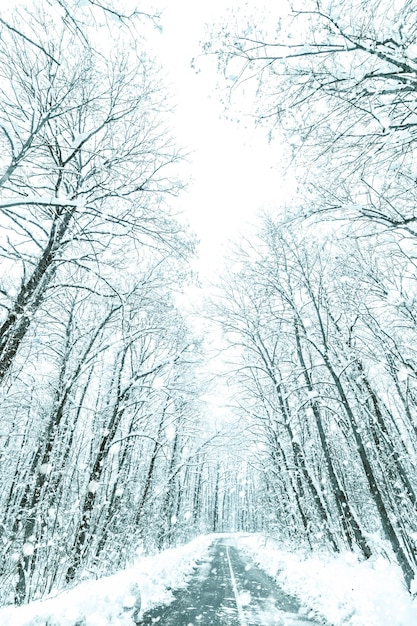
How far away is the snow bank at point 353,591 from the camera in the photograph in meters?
4.81

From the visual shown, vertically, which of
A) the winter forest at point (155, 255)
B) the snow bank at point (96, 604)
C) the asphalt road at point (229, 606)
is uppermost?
the winter forest at point (155, 255)

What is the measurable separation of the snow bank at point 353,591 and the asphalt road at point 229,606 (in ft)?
1.46

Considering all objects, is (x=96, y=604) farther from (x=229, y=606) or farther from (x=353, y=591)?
(x=353, y=591)

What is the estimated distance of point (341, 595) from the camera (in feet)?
20.2

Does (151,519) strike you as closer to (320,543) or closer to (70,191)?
(320,543)

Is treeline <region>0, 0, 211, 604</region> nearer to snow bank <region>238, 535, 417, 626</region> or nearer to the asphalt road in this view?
the asphalt road

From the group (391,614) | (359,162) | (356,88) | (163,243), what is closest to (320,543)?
(391,614)

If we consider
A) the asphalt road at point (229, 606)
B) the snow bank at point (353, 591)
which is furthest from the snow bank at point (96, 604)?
the snow bank at point (353, 591)

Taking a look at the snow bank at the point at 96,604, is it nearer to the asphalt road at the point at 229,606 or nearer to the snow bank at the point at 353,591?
the asphalt road at the point at 229,606

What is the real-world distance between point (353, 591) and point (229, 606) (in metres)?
2.53

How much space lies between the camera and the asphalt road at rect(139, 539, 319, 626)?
18.3 feet

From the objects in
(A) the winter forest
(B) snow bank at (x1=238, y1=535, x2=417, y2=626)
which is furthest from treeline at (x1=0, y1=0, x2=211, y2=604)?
(B) snow bank at (x1=238, y1=535, x2=417, y2=626)

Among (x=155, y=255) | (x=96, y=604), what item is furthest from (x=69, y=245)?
(x=96, y=604)

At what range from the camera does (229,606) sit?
6.82 m
